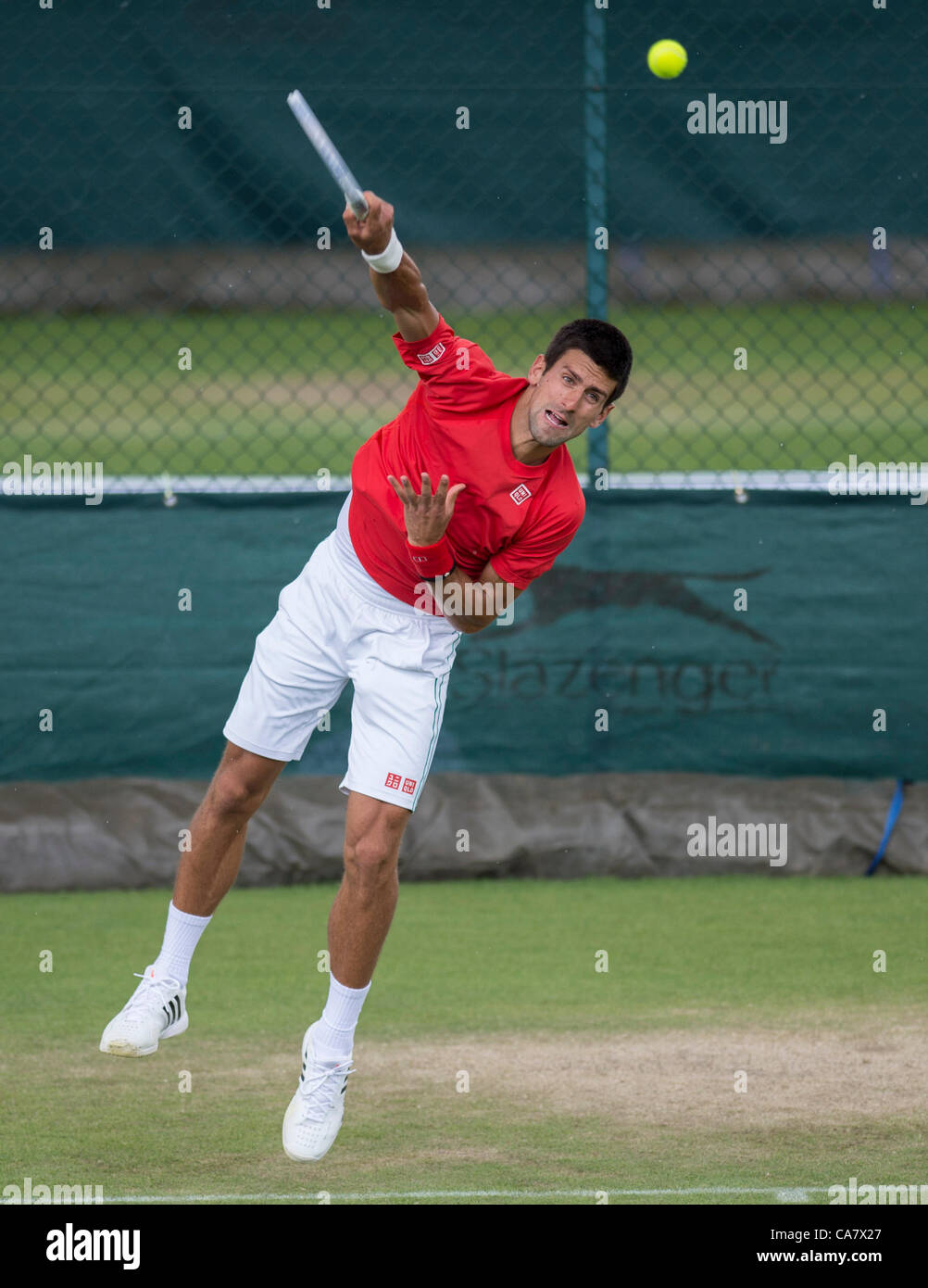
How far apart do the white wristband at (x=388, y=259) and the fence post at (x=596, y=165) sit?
3216 mm

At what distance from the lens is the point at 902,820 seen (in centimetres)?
740

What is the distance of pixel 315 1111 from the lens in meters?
4.46

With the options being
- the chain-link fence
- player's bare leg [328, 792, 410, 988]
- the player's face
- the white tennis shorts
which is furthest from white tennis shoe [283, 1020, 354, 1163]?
the chain-link fence

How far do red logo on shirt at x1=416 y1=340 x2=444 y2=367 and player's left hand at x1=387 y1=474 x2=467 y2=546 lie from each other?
1.32 feet

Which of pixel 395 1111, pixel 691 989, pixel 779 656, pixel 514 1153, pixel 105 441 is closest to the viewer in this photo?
pixel 514 1153

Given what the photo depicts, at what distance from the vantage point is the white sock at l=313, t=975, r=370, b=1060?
460 cm

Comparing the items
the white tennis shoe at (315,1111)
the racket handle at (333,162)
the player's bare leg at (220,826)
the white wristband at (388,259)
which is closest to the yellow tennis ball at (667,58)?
the white wristband at (388,259)

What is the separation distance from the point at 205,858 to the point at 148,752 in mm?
2772

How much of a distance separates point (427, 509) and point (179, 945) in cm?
143

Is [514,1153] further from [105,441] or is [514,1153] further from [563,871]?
[105,441]

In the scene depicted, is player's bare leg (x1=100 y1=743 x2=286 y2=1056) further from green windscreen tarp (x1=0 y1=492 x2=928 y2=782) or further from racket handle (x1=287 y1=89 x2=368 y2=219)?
green windscreen tarp (x1=0 y1=492 x2=928 y2=782)

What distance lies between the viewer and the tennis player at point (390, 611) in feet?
15.0

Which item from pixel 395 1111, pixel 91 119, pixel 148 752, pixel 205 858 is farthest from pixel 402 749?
pixel 91 119

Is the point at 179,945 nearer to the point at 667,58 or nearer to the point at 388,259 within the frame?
the point at 388,259
